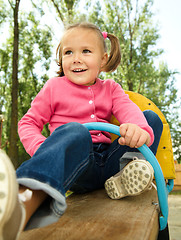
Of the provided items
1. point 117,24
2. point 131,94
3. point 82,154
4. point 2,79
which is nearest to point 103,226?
point 82,154

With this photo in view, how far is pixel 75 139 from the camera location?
776mm

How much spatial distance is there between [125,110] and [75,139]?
59 centimetres

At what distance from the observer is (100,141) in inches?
50.6

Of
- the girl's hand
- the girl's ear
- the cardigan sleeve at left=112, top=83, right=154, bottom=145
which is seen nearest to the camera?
the girl's hand

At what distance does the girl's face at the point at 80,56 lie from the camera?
1.33 m

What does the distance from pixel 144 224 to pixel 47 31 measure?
9233 millimetres

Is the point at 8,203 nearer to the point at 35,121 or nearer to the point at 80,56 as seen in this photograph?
the point at 35,121

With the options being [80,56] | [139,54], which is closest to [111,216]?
[80,56]

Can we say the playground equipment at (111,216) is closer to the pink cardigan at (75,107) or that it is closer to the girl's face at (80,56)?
the pink cardigan at (75,107)

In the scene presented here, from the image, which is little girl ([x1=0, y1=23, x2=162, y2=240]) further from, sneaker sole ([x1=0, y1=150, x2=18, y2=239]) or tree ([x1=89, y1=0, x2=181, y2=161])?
tree ([x1=89, y1=0, x2=181, y2=161])

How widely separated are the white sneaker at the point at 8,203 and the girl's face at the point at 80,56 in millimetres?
889

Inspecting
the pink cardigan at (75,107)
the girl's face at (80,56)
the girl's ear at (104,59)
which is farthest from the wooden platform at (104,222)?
the girl's ear at (104,59)

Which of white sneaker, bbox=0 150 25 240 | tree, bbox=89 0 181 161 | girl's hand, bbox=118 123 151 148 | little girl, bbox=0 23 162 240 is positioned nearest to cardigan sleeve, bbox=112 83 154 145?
little girl, bbox=0 23 162 240

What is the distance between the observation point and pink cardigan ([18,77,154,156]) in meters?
1.27
